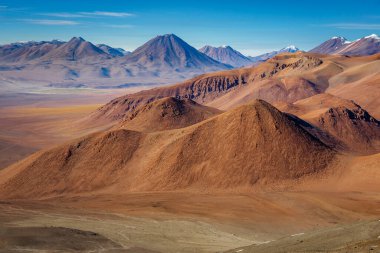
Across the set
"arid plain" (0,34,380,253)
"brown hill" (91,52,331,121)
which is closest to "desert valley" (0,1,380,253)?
"arid plain" (0,34,380,253)

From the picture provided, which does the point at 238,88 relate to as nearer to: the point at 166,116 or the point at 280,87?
the point at 280,87

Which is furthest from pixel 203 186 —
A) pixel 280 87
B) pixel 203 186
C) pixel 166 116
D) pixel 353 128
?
pixel 280 87

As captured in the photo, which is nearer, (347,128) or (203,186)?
(203,186)

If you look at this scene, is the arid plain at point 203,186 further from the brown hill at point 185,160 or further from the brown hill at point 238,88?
the brown hill at point 238,88

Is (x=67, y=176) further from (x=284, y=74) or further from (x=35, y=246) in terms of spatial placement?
(x=284, y=74)

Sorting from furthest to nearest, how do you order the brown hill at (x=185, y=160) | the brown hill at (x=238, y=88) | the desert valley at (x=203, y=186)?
the brown hill at (x=238, y=88), the brown hill at (x=185, y=160), the desert valley at (x=203, y=186)

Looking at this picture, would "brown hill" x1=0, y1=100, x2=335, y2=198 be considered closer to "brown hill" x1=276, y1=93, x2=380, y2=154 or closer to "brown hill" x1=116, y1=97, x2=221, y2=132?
"brown hill" x1=276, y1=93, x2=380, y2=154

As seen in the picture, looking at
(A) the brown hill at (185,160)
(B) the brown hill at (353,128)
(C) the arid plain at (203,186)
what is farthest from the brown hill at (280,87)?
(A) the brown hill at (185,160)
